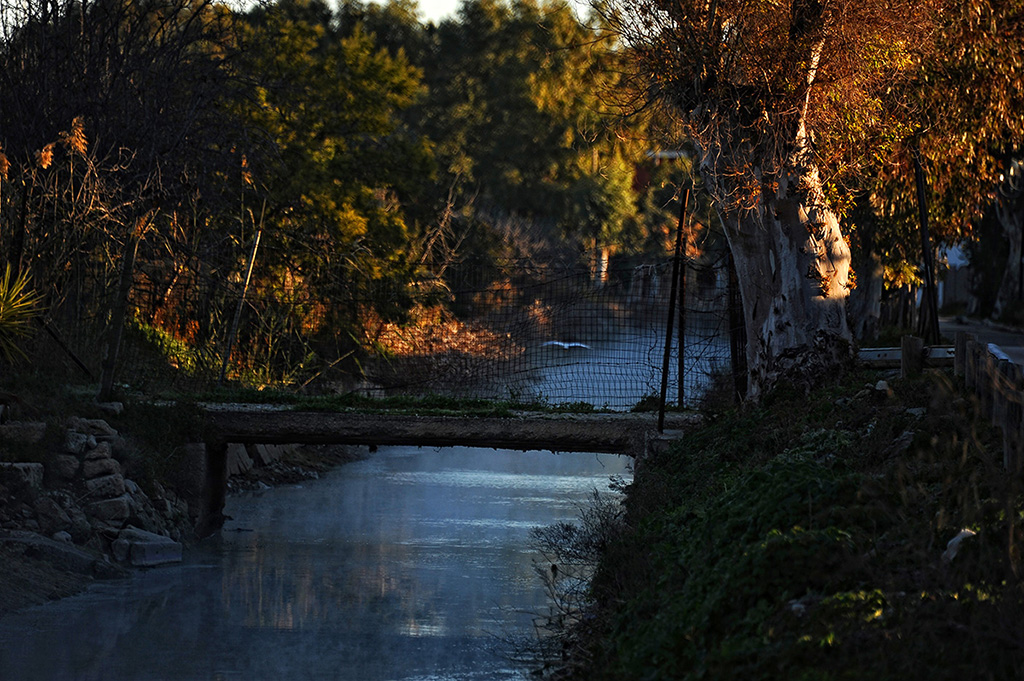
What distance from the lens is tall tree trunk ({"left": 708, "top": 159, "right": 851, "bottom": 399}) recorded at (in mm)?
11750

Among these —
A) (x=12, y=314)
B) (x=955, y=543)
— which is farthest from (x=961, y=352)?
(x=12, y=314)

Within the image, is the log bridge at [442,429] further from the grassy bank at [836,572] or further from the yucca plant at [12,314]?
the grassy bank at [836,572]

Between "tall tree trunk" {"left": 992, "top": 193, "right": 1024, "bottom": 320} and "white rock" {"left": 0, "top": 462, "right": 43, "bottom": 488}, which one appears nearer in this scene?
"white rock" {"left": 0, "top": 462, "right": 43, "bottom": 488}

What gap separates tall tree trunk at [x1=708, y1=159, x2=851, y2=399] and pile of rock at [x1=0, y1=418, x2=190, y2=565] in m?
5.91

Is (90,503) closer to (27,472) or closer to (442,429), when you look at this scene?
(27,472)

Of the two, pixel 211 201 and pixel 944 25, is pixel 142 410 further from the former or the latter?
pixel 944 25

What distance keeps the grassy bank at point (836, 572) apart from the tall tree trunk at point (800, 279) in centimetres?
322

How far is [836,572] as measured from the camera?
5.62 metres

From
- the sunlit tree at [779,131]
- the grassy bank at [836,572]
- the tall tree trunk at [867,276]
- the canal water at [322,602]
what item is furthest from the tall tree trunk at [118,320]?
the tall tree trunk at [867,276]

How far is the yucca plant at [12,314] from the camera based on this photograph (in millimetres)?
11961

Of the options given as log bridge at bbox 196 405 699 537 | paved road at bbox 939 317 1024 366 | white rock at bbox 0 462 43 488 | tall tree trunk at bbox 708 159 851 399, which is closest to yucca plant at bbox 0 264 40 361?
white rock at bbox 0 462 43 488

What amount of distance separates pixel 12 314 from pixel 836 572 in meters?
9.08

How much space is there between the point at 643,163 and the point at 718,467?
4679 centimetres

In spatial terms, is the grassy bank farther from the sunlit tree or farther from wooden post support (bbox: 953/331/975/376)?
the sunlit tree
